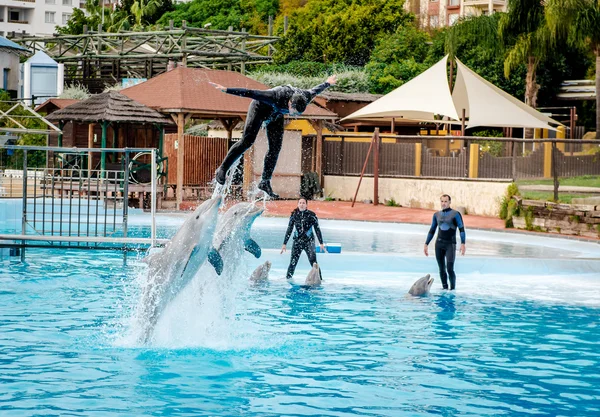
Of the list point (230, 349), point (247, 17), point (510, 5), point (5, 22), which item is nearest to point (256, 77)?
point (510, 5)

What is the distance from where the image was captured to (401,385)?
11.6 metres

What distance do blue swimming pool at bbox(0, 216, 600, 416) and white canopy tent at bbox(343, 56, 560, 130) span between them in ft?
44.0

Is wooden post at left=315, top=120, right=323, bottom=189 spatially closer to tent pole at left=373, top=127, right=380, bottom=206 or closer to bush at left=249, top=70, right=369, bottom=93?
tent pole at left=373, top=127, right=380, bottom=206

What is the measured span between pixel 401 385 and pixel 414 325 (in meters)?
3.58

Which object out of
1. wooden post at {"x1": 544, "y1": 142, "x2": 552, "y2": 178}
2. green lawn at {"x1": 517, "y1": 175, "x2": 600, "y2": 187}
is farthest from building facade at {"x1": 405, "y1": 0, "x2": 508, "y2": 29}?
green lawn at {"x1": 517, "y1": 175, "x2": 600, "y2": 187}

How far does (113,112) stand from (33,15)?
95.4 metres

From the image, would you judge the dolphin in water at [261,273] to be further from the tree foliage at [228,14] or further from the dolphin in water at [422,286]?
the tree foliage at [228,14]

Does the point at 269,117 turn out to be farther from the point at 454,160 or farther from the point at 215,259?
the point at 454,160

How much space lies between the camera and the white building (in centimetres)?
11712

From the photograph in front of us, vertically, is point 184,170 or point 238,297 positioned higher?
point 184,170

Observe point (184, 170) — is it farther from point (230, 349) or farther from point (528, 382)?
point (528, 382)

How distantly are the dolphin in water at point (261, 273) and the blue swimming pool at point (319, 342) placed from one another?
465 mm

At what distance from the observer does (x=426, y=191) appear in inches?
1293

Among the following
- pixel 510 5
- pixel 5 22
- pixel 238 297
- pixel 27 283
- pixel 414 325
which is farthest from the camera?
pixel 5 22
